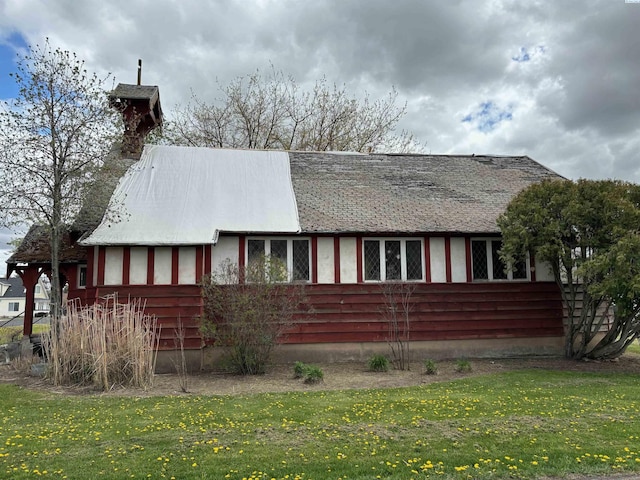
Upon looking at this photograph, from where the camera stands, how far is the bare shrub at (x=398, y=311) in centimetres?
1220

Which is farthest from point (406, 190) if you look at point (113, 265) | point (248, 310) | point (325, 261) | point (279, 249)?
point (113, 265)

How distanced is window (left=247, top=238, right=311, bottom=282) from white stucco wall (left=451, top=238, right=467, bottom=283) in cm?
382

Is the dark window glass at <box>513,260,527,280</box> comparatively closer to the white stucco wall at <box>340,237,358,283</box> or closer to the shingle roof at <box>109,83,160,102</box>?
the white stucco wall at <box>340,237,358,283</box>

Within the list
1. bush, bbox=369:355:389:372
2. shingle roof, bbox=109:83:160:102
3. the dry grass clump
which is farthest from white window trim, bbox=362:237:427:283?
shingle roof, bbox=109:83:160:102

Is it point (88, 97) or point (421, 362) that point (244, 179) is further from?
point (421, 362)

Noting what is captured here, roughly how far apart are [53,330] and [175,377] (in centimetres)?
263

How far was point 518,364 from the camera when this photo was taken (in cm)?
1168

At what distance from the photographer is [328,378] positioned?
10.1 metres

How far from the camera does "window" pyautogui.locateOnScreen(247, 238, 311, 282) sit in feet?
39.9

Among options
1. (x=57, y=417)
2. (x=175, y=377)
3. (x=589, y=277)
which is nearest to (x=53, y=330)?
(x=175, y=377)

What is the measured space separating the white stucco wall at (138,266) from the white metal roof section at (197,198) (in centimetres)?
34

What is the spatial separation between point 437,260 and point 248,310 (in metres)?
5.30

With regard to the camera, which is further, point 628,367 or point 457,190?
point 457,190

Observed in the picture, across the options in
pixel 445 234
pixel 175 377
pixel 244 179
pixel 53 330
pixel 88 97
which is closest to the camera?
pixel 53 330
